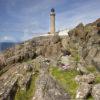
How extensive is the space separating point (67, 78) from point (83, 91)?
5508 millimetres

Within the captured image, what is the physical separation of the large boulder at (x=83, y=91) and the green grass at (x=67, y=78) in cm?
83

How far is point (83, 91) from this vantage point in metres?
30.1

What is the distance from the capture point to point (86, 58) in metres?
45.2

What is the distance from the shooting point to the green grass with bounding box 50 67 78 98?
32.2 meters

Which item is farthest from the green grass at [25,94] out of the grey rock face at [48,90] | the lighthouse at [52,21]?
the lighthouse at [52,21]

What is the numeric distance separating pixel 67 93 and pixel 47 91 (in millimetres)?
2576

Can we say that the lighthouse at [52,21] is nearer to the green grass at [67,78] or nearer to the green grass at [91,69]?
the green grass at [91,69]

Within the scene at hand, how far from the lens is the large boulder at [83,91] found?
97.2 ft

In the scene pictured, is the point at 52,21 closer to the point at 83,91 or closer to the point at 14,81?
the point at 14,81

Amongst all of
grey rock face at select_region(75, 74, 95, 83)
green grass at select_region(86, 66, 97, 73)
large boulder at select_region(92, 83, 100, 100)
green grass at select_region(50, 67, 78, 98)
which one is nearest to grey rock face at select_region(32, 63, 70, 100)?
green grass at select_region(50, 67, 78, 98)

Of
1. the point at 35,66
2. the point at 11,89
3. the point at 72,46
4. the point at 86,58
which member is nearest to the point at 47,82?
the point at 11,89

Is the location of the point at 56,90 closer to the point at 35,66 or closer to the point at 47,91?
the point at 47,91

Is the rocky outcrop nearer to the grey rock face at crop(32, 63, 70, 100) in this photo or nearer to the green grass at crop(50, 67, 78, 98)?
the grey rock face at crop(32, 63, 70, 100)

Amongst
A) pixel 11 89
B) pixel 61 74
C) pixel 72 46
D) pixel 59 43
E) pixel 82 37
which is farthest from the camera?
pixel 59 43
